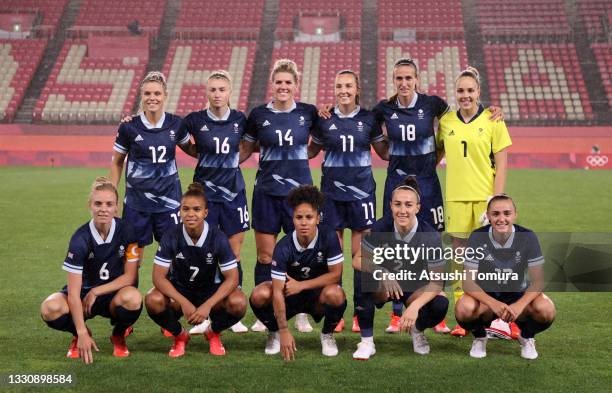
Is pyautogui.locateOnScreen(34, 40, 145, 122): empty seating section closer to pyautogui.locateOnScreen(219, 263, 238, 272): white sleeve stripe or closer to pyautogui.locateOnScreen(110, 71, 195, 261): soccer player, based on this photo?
pyautogui.locateOnScreen(110, 71, 195, 261): soccer player

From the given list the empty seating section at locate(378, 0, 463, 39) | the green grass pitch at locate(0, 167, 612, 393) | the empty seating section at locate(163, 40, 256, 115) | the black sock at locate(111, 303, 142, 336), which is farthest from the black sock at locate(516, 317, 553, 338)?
the empty seating section at locate(378, 0, 463, 39)

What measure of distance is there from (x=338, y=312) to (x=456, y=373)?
0.81 m

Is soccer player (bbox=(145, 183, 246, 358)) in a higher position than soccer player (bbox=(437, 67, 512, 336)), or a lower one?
lower

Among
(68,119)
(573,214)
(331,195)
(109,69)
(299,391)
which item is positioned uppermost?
(109,69)

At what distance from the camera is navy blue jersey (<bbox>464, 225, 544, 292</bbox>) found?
4.65 m

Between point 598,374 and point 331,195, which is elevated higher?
point 331,195

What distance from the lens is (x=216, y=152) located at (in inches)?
211

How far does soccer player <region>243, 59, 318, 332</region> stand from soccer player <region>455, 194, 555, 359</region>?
1245mm

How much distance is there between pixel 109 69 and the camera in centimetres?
2872

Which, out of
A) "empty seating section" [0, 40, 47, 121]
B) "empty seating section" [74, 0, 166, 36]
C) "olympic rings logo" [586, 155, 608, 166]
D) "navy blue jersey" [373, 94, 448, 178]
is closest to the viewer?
"navy blue jersey" [373, 94, 448, 178]

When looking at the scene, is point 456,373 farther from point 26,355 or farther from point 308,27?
point 308,27

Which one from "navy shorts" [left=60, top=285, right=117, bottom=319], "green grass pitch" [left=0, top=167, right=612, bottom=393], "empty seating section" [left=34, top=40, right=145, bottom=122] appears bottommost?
"green grass pitch" [left=0, top=167, right=612, bottom=393]

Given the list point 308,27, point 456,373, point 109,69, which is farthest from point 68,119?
point 456,373

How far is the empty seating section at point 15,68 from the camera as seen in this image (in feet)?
88.5
